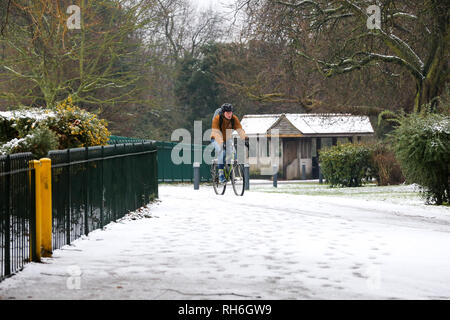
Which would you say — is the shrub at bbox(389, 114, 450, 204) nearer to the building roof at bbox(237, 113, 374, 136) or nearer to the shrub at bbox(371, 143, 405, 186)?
the shrub at bbox(371, 143, 405, 186)

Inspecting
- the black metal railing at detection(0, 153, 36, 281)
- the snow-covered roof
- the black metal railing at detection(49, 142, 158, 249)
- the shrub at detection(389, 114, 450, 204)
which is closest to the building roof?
the snow-covered roof

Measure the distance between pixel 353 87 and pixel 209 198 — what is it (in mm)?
14180

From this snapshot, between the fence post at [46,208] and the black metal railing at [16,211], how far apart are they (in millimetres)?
253

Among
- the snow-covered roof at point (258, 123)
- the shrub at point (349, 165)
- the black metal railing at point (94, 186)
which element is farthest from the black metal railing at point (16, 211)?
the snow-covered roof at point (258, 123)

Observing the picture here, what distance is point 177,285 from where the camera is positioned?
676 cm

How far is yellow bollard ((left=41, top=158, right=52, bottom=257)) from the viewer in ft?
26.7

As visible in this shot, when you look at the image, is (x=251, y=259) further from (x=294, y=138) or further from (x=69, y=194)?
(x=294, y=138)

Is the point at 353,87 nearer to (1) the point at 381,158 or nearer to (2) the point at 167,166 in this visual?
(1) the point at 381,158

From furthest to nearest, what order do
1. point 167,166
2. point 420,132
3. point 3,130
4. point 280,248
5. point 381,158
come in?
point 167,166 → point 381,158 → point 420,132 → point 3,130 → point 280,248

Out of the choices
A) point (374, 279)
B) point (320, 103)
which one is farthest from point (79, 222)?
point (320, 103)

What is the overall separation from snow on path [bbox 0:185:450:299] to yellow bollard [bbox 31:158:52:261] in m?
0.18

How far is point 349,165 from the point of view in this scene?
28.3 m

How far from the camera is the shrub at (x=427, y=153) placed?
15.5m
